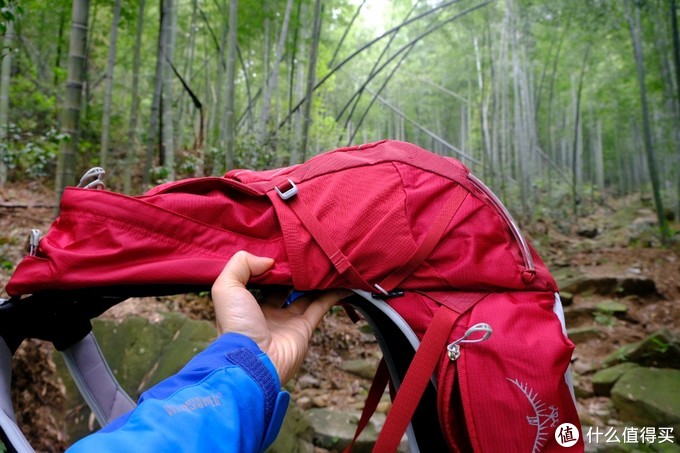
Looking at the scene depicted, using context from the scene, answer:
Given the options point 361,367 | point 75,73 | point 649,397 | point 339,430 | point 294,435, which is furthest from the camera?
point 361,367

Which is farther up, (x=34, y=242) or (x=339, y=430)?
(x=34, y=242)

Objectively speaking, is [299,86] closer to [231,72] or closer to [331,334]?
[231,72]

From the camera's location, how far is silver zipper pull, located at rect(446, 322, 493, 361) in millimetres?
1057

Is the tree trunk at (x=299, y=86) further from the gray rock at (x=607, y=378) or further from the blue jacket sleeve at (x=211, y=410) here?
the blue jacket sleeve at (x=211, y=410)

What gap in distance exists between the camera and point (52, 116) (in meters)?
7.89

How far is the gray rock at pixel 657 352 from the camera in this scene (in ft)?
10.7

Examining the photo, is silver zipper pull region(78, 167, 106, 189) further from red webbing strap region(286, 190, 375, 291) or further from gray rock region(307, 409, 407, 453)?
gray rock region(307, 409, 407, 453)

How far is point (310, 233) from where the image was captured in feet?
3.74

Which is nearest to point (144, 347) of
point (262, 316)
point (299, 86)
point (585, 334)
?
point (262, 316)

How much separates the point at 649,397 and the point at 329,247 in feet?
9.82

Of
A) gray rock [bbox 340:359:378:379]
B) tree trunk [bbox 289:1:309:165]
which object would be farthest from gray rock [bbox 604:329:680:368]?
tree trunk [bbox 289:1:309:165]

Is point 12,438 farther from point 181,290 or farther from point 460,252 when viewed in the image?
point 460,252

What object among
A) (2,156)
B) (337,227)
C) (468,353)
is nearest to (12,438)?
(337,227)

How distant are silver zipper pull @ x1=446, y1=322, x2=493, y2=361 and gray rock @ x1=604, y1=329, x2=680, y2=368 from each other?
3.16m
